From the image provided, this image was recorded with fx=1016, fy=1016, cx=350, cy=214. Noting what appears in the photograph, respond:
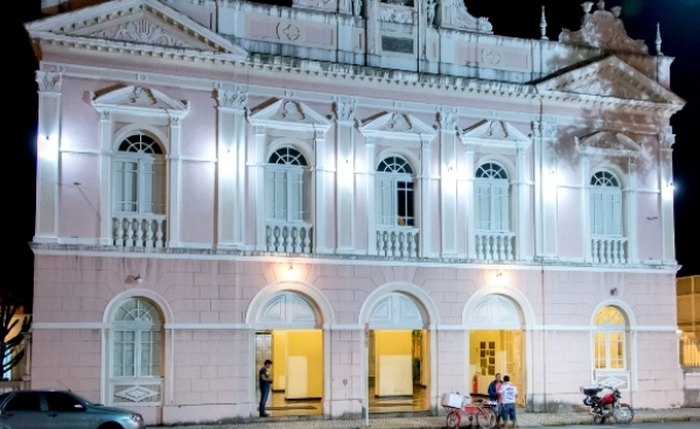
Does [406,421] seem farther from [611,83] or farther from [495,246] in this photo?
[611,83]

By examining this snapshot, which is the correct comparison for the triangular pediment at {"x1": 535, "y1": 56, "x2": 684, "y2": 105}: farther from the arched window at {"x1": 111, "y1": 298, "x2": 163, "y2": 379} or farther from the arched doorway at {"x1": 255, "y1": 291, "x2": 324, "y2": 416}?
the arched window at {"x1": 111, "y1": 298, "x2": 163, "y2": 379}

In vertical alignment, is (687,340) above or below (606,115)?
below

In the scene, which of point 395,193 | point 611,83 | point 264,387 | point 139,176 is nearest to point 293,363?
point 264,387

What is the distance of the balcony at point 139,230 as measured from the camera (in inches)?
960

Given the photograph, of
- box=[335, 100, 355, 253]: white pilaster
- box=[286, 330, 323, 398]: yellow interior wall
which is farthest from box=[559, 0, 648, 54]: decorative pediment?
box=[286, 330, 323, 398]: yellow interior wall

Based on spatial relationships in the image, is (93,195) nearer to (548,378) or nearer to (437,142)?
(437,142)

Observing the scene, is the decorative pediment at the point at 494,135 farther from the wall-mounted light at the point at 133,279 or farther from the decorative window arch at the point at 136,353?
the decorative window arch at the point at 136,353

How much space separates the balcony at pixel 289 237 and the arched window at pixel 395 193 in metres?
2.13

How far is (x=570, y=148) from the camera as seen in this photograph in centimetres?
2920

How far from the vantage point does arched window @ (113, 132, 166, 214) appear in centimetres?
2469

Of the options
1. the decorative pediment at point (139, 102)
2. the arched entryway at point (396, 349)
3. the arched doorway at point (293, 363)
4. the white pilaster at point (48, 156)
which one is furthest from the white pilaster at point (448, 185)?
the white pilaster at point (48, 156)

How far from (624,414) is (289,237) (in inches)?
391

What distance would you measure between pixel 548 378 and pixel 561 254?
350cm

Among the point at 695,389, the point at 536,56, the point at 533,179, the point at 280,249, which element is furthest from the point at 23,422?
the point at 695,389
